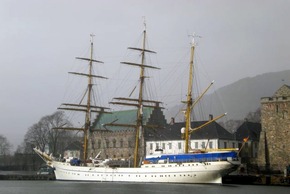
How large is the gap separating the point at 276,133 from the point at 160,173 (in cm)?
2179

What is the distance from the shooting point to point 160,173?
5650 centimetres

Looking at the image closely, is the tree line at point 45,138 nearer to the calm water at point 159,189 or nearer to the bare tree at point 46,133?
the bare tree at point 46,133

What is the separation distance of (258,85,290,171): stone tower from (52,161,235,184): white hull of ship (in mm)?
16917

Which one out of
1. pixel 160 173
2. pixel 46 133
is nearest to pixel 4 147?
pixel 46 133

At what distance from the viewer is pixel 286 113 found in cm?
6738

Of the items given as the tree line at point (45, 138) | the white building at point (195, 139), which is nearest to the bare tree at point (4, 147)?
the tree line at point (45, 138)

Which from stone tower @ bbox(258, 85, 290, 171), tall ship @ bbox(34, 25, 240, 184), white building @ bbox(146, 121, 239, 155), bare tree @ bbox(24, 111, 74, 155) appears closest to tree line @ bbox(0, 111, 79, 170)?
bare tree @ bbox(24, 111, 74, 155)

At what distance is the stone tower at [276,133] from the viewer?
6712cm

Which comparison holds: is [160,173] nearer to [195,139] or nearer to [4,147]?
[195,139]

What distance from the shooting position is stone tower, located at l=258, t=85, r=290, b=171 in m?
67.1

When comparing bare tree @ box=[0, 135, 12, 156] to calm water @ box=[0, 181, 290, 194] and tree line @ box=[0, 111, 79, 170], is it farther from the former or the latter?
calm water @ box=[0, 181, 290, 194]

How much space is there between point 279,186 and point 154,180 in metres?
15.3

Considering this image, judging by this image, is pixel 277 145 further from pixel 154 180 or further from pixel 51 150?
pixel 51 150

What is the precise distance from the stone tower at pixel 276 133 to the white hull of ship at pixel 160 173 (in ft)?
55.5
